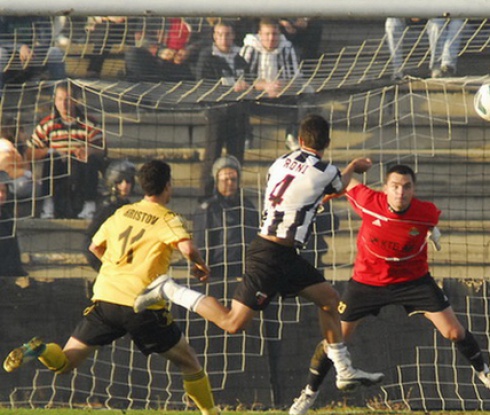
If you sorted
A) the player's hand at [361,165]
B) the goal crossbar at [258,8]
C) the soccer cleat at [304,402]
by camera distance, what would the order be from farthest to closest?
the soccer cleat at [304,402] < the player's hand at [361,165] < the goal crossbar at [258,8]

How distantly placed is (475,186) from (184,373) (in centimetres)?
368

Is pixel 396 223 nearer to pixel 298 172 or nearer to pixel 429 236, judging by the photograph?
pixel 429 236

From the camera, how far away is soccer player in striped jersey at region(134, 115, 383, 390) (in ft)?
27.0

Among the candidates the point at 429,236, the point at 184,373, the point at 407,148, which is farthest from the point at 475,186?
the point at 184,373

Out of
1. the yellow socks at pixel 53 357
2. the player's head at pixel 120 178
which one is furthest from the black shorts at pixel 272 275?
the player's head at pixel 120 178

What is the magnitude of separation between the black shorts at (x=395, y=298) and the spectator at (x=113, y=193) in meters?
2.44

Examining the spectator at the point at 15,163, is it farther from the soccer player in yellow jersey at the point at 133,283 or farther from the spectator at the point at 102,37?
the soccer player in yellow jersey at the point at 133,283

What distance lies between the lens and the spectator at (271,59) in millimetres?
11055

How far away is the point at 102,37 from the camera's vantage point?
1191 cm

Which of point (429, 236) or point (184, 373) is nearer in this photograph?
point (184, 373)

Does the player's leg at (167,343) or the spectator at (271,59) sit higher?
the spectator at (271,59)

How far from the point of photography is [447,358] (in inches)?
399

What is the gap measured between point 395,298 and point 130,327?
6.67 ft

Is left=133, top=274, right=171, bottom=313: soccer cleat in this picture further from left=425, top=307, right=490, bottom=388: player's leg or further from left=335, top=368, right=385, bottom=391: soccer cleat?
left=425, top=307, right=490, bottom=388: player's leg
